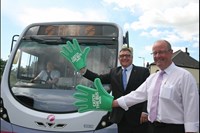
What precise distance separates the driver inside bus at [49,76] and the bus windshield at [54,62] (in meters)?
0.05

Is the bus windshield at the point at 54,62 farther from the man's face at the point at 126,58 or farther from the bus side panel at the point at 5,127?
the man's face at the point at 126,58

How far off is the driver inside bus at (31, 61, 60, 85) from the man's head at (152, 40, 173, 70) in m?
2.37

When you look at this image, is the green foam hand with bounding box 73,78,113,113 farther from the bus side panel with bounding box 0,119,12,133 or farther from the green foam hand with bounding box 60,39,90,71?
the bus side panel with bounding box 0,119,12,133

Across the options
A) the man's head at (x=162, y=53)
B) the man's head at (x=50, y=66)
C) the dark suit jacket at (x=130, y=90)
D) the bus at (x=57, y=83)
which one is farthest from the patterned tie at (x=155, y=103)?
the man's head at (x=50, y=66)

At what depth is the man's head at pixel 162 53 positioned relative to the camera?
315 cm

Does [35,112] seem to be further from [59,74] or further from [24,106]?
[59,74]

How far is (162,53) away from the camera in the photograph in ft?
10.3

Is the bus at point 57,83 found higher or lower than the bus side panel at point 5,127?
higher

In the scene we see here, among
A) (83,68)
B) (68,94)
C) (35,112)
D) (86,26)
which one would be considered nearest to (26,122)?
(35,112)

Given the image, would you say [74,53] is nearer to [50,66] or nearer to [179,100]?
[50,66]

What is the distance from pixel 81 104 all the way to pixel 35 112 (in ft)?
4.83

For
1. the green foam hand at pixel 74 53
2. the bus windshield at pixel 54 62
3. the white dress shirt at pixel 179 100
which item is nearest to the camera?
the white dress shirt at pixel 179 100

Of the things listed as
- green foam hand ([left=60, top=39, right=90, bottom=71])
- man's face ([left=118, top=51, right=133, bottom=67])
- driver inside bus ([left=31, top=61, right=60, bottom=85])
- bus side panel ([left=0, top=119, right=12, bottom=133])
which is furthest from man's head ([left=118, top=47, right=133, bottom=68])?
bus side panel ([left=0, top=119, right=12, bottom=133])

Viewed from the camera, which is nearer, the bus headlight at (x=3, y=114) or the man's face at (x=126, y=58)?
the man's face at (x=126, y=58)
